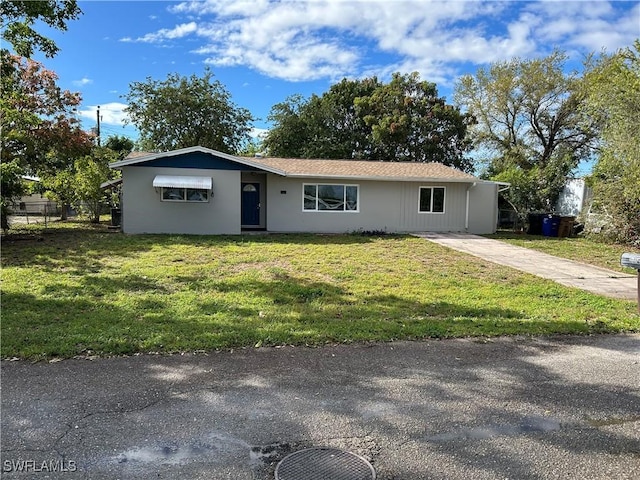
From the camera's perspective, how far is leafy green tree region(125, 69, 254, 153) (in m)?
27.6

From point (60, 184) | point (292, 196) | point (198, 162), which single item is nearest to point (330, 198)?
point (292, 196)

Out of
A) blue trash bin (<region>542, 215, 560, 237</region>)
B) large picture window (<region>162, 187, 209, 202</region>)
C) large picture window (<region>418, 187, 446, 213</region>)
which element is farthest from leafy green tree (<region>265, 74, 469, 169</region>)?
large picture window (<region>162, 187, 209, 202</region>)

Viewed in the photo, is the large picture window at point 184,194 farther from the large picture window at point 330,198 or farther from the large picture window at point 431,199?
the large picture window at point 431,199

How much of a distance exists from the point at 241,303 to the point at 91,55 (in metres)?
8.91

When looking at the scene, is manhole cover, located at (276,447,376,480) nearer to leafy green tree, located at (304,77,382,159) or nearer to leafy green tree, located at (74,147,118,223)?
leafy green tree, located at (74,147,118,223)

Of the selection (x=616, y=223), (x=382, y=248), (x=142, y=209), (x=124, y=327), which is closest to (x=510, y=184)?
(x=616, y=223)

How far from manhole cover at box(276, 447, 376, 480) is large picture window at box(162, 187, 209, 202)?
1410 cm

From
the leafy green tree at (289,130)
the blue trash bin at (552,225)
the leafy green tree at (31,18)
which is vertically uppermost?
the leafy green tree at (289,130)

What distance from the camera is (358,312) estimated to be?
6.54 metres

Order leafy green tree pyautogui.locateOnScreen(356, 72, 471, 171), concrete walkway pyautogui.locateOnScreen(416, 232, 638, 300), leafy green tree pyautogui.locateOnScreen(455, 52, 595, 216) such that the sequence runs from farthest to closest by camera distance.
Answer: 1. leafy green tree pyautogui.locateOnScreen(356, 72, 471, 171)
2. leafy green tree pyautogui.locateOnScreen(455, 52, 595, 216)
3. concrete walkway pyautogui.locateOnScreen(416, 232, 638, 300)

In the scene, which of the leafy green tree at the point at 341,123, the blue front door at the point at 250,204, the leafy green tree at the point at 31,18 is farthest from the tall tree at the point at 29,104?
the leafy green tree at the point at 341,123

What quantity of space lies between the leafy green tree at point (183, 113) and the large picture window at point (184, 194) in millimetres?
Result: 13527

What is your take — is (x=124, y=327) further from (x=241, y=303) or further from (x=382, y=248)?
(x=382, y=248)

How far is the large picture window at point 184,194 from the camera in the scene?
1596cm
